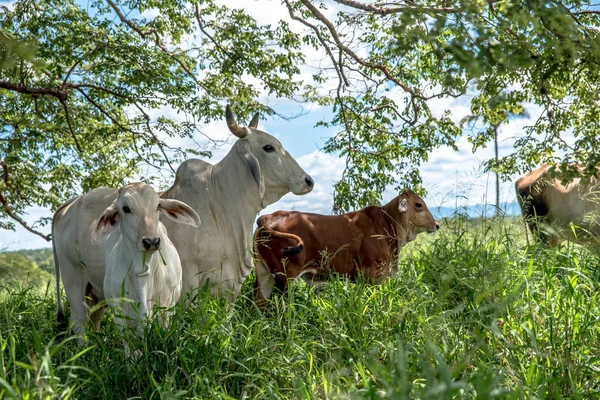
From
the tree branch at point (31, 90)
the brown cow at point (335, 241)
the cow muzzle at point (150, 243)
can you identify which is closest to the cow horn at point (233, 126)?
the brown cow at point (335, 241)

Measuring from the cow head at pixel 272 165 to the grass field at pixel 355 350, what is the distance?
1.05 m

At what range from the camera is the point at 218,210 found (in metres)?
5.69

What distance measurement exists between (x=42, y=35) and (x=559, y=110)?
6.68 metres

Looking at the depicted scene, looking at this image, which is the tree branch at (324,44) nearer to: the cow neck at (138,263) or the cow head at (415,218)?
the cow head at (415,218)

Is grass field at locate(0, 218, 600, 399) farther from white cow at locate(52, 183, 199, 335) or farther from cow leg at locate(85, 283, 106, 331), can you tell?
cow leg at locate(85, 283, 106, 331)

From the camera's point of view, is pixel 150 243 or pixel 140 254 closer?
pixel 150 243

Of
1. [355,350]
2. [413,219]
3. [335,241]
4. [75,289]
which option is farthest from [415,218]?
[75,289]

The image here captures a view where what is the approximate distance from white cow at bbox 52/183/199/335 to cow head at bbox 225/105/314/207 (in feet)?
3.56

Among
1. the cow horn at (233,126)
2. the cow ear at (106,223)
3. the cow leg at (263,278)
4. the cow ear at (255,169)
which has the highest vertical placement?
the cow horn at (233,126)

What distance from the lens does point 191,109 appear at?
9836 millimetres

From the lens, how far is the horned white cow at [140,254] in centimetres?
430

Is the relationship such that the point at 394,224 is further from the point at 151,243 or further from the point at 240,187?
the point at 151,243

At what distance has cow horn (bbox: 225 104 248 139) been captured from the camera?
5652 millimetres

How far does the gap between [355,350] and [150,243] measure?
158 cm
